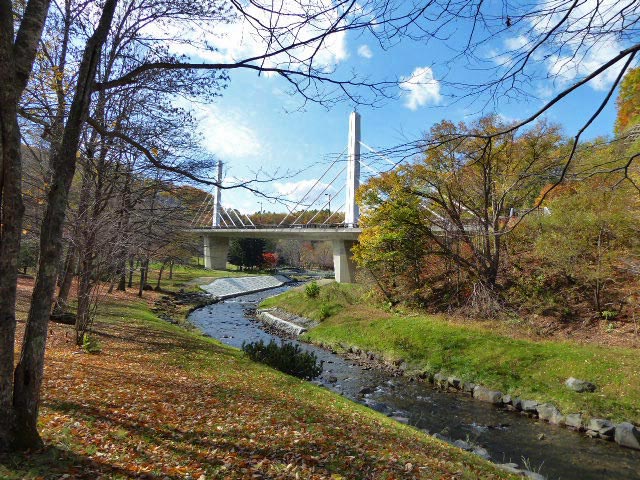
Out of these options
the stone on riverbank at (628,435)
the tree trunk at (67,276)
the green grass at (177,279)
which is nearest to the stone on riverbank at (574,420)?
the stone on riverbank at (628,435)

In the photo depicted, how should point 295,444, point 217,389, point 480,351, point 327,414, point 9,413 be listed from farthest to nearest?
1. point 480,351
2. point 217,389
3. point 327,414
4. point 295,444
5. point 9,413

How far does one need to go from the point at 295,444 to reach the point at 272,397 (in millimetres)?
2107

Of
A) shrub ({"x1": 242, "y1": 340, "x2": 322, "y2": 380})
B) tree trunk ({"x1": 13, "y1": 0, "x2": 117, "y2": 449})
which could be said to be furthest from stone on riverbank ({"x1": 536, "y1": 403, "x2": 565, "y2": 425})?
tree trunk ({"x1": 13, "y1": 0, "x2": 117, "y2": 449})

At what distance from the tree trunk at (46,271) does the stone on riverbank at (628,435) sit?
8784mm

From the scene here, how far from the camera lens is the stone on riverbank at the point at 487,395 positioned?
9.18 m

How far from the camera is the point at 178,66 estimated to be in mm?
4301

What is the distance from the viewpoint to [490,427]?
7.80m

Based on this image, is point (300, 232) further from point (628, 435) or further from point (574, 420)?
point (628, 435)

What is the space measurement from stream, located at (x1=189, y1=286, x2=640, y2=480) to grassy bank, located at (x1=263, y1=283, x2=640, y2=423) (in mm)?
827

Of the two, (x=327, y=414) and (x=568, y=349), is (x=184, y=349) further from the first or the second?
(x=568, y=349)

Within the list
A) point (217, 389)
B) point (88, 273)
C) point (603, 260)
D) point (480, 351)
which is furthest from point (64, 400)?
point (603, 260)

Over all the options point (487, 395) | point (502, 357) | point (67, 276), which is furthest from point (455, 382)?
point (67, 276)

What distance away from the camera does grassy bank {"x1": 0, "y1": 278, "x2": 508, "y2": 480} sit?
10.8 ft

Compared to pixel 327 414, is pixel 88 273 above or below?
above
